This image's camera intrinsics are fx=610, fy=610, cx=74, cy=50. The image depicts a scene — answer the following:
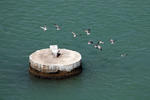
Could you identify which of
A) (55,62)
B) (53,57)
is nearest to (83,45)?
(53,57)

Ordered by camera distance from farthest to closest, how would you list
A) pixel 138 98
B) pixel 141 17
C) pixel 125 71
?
pixel 141 17 → pixel 125 71 → pixel 138 98

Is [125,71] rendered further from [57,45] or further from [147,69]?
[57,45]

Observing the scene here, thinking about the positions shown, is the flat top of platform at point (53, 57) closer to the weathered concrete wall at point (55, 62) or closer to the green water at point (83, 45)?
the weathered concrete wall at point (55, 62)

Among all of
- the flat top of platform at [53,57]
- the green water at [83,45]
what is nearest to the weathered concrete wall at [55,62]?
the flat top of platform at [53,57]

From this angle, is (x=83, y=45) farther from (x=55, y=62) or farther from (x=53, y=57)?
(x=55, y=62)

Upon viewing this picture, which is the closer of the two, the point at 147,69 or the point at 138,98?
the point at 138,98

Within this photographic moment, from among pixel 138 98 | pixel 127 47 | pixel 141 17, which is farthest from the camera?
pixel 141 17

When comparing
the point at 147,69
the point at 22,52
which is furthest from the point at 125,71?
the point at 22,52
